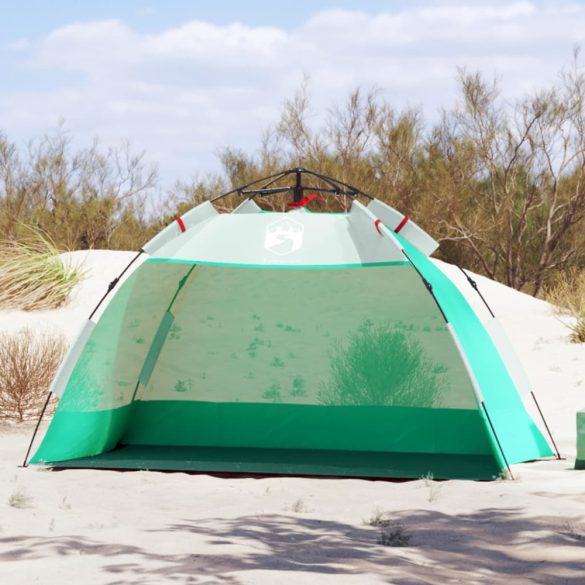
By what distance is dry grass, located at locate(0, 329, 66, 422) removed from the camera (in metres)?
8.45

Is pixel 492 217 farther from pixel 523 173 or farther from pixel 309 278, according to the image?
pixel 309 278

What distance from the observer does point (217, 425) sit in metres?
7.11

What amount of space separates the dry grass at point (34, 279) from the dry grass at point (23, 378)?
445 centimetres

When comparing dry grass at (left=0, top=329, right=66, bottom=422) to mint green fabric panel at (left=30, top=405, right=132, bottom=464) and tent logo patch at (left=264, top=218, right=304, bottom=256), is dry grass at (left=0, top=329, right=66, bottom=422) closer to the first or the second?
mint green fabric panel at (left=30, top=405, right=132, bottom=464)

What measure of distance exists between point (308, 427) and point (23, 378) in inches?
107

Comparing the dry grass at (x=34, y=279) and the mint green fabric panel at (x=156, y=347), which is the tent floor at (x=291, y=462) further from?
the dry grass at (x=34, y=279)

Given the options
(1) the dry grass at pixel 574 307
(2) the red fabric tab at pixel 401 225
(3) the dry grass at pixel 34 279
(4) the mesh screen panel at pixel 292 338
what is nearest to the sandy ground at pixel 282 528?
(4) the mesh screen panel at pixel 292 338

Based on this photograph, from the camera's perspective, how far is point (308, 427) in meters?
6.98

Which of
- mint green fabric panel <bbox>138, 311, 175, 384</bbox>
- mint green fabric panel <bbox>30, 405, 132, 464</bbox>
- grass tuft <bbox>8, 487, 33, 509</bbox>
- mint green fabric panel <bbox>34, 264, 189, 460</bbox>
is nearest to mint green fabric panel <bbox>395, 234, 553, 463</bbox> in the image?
mint green fabric panel <bbox>34, 264, 189, 460</bbox>

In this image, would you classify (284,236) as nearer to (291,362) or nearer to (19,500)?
(291,362)

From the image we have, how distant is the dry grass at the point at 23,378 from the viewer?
27.7 ft

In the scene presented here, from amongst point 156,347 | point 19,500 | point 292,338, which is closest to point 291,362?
point 292,338

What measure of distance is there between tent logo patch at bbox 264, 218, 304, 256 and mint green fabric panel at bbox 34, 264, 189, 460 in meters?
0.84

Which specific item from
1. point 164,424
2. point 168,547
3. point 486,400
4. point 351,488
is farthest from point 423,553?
point 164,424
